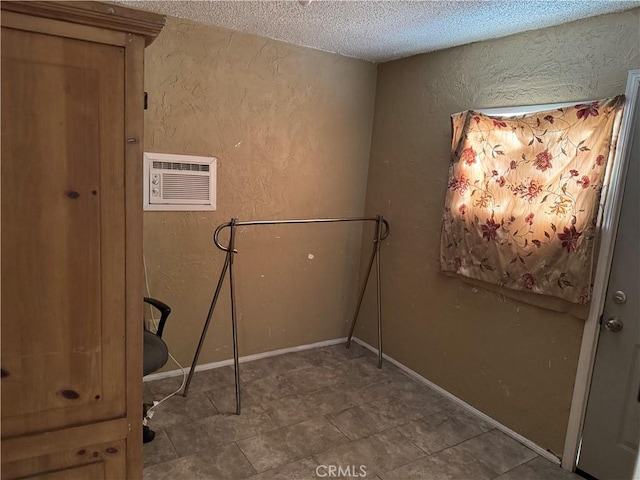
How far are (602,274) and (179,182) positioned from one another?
2.32 m

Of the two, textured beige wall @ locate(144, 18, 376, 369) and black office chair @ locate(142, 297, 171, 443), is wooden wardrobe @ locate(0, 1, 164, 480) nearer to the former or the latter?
black office chair @ locate(142, 297, 171, 443)

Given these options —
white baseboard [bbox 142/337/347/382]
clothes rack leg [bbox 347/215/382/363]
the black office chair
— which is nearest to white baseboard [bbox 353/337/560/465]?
clothes rack leg [bbox 347/215/382/363]

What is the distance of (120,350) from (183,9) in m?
1.99

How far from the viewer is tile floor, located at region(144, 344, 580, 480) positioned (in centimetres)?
208

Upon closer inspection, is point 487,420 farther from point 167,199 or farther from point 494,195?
point 167,199

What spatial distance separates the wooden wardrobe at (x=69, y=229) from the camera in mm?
950

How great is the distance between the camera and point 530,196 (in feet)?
7.27

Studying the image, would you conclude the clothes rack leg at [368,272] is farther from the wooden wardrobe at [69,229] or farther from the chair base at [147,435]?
the wooden wardrobe at [69,229]

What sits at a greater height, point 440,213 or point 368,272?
point 440,213

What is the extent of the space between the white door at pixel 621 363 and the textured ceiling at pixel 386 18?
0.65 metres

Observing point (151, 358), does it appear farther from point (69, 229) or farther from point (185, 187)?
point (69, 229)

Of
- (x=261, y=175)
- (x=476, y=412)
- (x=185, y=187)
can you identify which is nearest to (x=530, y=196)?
(x=476, y=412)

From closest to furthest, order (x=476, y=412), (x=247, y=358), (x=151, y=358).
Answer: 1. (x=151, y=358)
2. (x=476, y=412)
3. (x=247, y=358)

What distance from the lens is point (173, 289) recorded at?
2771 millimetres
